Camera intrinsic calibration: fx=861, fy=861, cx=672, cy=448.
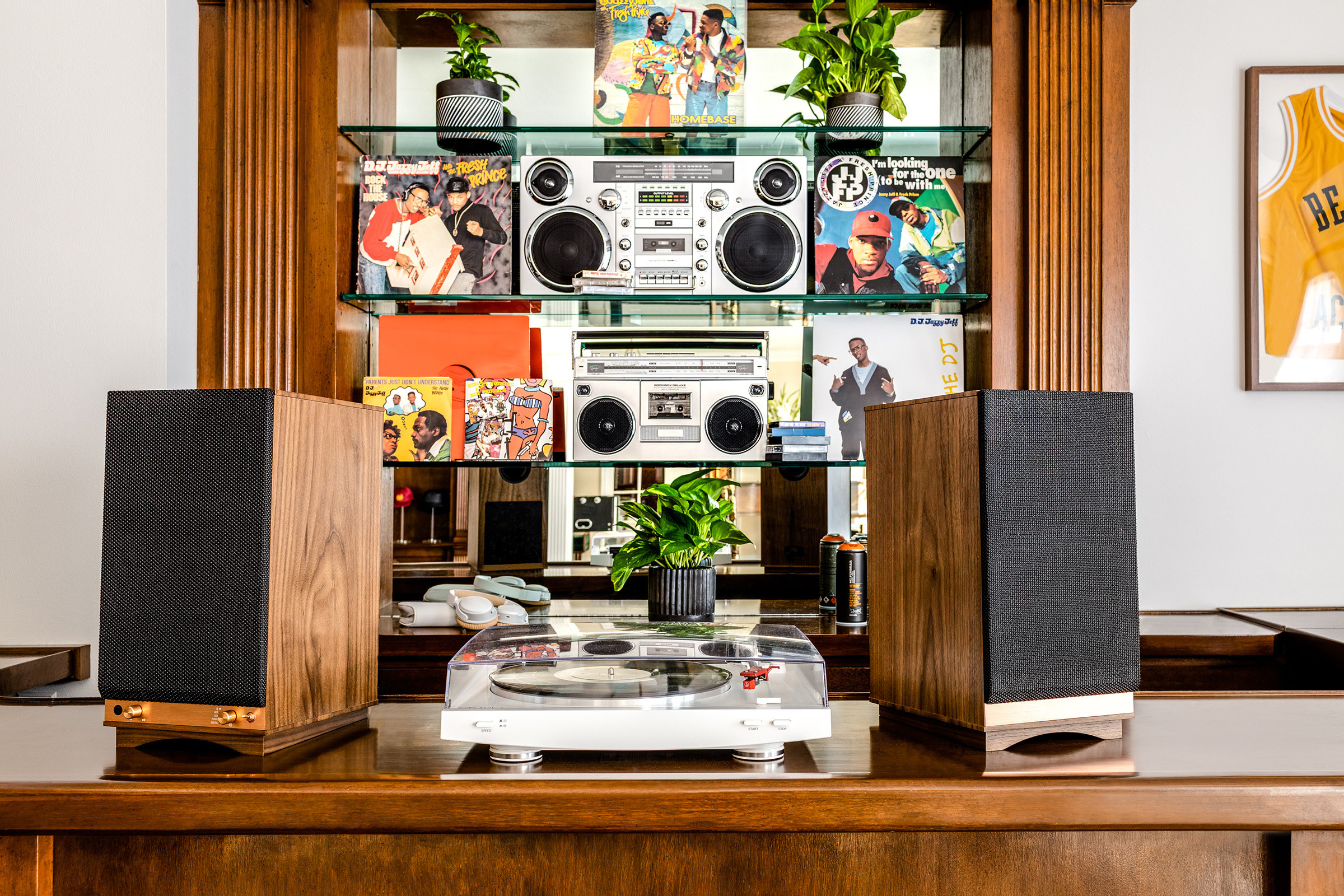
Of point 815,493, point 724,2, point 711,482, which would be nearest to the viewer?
point 711,482

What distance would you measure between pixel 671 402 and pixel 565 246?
0.44m

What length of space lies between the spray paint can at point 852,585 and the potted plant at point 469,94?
126cm

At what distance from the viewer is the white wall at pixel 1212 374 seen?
2004 millimetres

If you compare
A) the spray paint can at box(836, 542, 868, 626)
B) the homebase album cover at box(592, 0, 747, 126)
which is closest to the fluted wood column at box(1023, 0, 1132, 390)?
the spray paint can at box(836, 542, 868, 626)

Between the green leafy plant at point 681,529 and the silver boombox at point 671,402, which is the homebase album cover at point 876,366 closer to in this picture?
the silver boombox at point 671,402

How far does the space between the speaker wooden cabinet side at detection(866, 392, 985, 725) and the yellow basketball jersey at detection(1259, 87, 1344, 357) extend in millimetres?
1557

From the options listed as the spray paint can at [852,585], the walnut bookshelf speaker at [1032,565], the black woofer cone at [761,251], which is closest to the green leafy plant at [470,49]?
the black woofer cone at [761,251]

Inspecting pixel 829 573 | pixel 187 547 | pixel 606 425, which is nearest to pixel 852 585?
pixel 829 573

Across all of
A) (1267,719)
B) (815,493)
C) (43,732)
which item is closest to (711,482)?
(815,493)

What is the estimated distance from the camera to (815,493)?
83.7 inches

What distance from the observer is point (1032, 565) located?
2.66ft

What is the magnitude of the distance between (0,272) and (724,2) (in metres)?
1.65

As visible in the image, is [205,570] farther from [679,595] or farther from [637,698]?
[679,595]

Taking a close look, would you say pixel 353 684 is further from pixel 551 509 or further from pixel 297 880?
pixel 551 509
